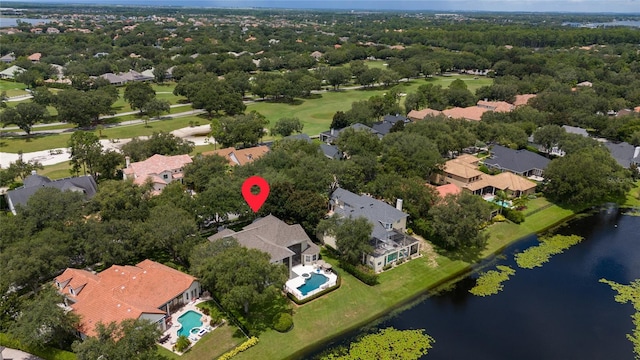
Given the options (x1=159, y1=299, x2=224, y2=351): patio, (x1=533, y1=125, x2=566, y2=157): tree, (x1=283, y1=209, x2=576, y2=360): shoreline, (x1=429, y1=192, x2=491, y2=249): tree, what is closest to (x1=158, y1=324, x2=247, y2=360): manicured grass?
(x1=159, y1=299, x2=224, y2=351): patio

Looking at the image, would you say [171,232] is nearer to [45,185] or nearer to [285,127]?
[45,185]

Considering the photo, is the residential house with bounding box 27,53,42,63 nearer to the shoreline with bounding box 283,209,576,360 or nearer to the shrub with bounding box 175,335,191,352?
the shrub with bounding box 175,335,191,352

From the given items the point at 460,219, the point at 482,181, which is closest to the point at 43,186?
the point at 460,219

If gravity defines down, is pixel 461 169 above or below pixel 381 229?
above

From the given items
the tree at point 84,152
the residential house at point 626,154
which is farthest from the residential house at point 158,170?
the residential house at point 626,154

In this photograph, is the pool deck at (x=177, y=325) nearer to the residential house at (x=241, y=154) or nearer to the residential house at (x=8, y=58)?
the residential house at (x=241, y=154)

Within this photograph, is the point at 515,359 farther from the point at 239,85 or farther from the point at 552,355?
the point at 239,85
